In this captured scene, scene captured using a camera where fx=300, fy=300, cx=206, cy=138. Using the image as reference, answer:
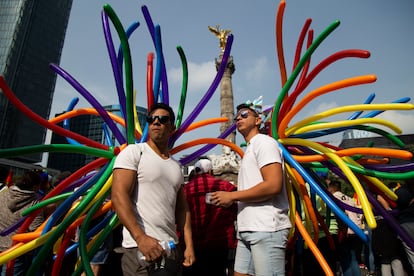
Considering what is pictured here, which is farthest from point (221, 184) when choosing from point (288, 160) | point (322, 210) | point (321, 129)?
point (322, 210)

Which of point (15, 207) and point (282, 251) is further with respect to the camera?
point (15, 207)

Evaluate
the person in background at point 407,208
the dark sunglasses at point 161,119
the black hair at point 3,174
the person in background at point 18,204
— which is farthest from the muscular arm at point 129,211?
the black hair at point 3,174

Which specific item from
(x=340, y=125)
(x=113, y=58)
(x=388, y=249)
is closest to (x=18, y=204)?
(x=113, y=58)

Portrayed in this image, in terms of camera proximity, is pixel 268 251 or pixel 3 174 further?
pixel 3 174

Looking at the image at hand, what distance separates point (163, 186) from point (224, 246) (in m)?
1.56

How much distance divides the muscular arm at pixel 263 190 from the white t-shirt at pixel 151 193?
0.35 m

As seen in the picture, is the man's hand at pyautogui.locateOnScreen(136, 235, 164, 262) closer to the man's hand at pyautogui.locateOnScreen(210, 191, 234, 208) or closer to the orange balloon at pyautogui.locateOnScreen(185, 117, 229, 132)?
the man's hand at pyautogui.locateOnScreen(210, 191, 234, 208)

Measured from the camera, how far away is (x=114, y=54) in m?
2.92

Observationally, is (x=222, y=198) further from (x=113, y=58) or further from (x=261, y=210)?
(x=113, y=58)

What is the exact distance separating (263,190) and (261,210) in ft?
0.58

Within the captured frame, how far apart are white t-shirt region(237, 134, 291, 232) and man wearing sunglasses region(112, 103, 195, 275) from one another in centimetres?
45

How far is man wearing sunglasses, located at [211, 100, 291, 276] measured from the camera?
1.94m

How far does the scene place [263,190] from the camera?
1944 mm

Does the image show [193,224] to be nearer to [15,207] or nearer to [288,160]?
[288,160]
